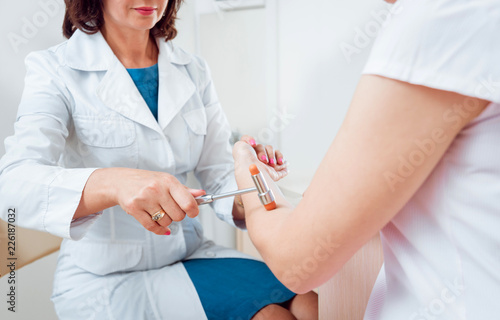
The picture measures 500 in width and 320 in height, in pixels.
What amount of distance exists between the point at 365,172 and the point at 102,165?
0.70m

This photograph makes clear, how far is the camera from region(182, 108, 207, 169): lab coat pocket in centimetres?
108

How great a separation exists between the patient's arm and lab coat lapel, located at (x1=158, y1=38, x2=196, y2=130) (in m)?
0.58

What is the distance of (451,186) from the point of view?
1.45 ft

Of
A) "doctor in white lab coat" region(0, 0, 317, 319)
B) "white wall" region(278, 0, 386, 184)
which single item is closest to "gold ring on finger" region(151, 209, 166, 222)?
"doctor in white lab coat" region(0, 0, 317, 319)

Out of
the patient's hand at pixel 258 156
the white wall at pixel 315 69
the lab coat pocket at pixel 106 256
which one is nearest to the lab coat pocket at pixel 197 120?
the patient's hand at pixel 258 156

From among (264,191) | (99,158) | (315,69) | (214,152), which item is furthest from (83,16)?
(315,69)

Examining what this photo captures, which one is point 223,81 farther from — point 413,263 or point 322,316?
point 413,263

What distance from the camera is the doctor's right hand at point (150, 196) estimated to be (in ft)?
2.22

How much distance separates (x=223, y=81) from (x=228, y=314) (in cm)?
113

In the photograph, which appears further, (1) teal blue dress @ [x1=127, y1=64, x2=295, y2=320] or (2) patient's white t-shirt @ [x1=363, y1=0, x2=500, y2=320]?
(1) teal blue dress @ [x1=127, y1=64, x2=295, y2=320]

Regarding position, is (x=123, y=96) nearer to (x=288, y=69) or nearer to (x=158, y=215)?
(x=158, y=215)

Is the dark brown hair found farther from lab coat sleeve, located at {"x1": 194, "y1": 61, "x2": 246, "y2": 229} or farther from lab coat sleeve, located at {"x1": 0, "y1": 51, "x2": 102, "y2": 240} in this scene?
lab coat sleeve, located at {"x1": 194, "y1": 61, "x2": 246, "y2": 229}

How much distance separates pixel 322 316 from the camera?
32.2 inches

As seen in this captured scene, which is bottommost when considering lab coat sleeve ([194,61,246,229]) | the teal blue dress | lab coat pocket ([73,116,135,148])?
the teal blue dress
